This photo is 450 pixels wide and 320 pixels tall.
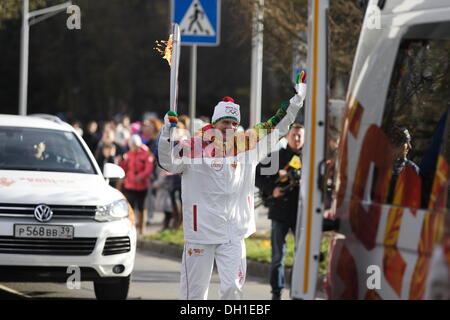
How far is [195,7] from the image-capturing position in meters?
13.7

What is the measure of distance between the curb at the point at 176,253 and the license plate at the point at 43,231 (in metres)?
3.67

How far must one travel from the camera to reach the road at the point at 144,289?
1070 centimetres

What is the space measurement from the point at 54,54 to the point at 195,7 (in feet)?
131

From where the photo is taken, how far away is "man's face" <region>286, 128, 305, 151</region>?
10.5m

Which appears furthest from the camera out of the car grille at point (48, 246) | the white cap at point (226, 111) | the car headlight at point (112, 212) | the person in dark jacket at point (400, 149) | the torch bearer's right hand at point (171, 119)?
the car headlight at point (112, 212)

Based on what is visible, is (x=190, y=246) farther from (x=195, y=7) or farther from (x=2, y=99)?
(x=2, y=99)

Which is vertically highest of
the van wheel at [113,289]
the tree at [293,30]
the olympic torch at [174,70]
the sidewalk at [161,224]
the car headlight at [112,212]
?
the tree at [293,30]

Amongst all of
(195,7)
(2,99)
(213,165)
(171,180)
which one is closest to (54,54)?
(2,99)

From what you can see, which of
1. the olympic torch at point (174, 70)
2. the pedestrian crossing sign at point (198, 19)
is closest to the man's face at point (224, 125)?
the olympic torch at point (174, 70)

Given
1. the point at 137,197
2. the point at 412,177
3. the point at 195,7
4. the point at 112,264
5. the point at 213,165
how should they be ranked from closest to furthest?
the point at 412,177 < the point at 213,165 < the point at 112,264 < the point at 195,7 < the point at 137,197

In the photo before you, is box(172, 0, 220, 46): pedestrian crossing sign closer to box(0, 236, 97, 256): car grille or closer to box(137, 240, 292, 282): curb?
box(137, 240, 292, 282): curb

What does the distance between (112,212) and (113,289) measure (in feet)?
2.59

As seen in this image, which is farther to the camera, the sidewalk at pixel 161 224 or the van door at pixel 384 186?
the sidewalk at pixel 161 224

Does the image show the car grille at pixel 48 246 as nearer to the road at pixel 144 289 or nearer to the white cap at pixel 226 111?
the road at pixel 144 289
